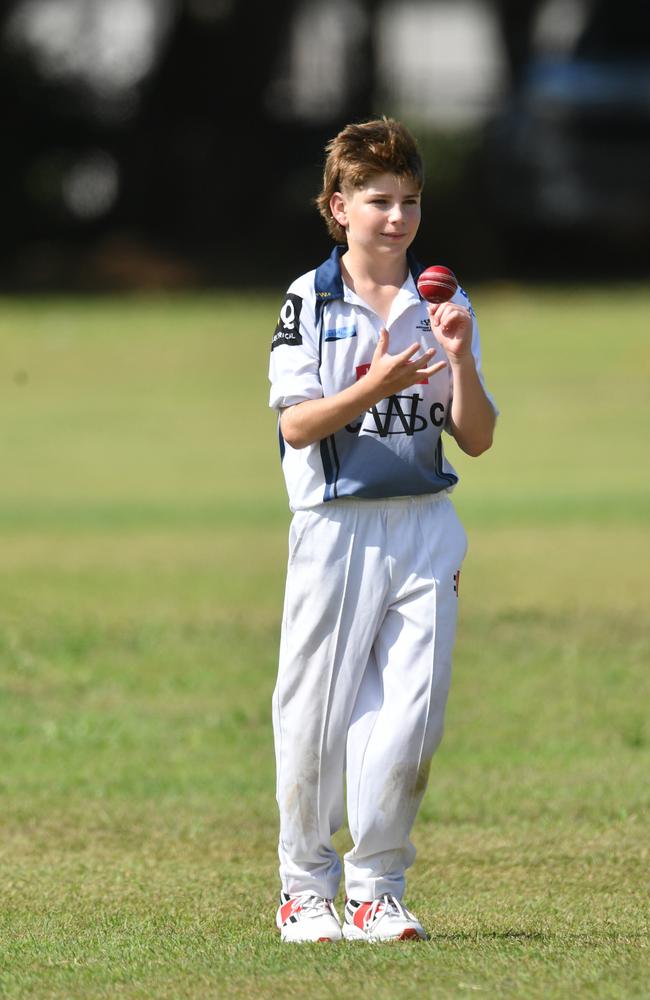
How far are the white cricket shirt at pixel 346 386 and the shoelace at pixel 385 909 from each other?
3.35 ft

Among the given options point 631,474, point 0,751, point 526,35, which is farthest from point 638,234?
point 0,751

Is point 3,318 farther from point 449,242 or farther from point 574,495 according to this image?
point 574,495

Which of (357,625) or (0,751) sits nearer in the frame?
(357,625)

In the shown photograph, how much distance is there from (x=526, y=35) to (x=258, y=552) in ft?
65.7

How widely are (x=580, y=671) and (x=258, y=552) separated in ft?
15.1

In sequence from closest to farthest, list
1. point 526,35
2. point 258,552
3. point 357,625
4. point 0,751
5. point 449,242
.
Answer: point 357,625, point 0,751, point 258,552, point 449,242, point 526,35

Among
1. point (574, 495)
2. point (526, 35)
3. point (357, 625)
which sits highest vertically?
point (526, 35)

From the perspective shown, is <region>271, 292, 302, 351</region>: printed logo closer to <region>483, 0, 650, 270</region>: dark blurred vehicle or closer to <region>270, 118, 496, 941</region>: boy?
<region>270, 118, 496, 941</region>: boy

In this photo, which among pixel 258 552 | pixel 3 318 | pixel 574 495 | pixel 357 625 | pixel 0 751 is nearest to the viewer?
pixel 357 625

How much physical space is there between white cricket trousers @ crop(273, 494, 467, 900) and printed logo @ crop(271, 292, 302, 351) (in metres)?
0.43

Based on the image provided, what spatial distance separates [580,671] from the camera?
8.95 m

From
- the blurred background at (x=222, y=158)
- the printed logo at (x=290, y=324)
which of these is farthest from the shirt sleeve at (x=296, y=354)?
the blurred background at (x=222, y=158)

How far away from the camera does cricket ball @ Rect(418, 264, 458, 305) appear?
4.77m

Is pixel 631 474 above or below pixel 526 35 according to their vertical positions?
below
